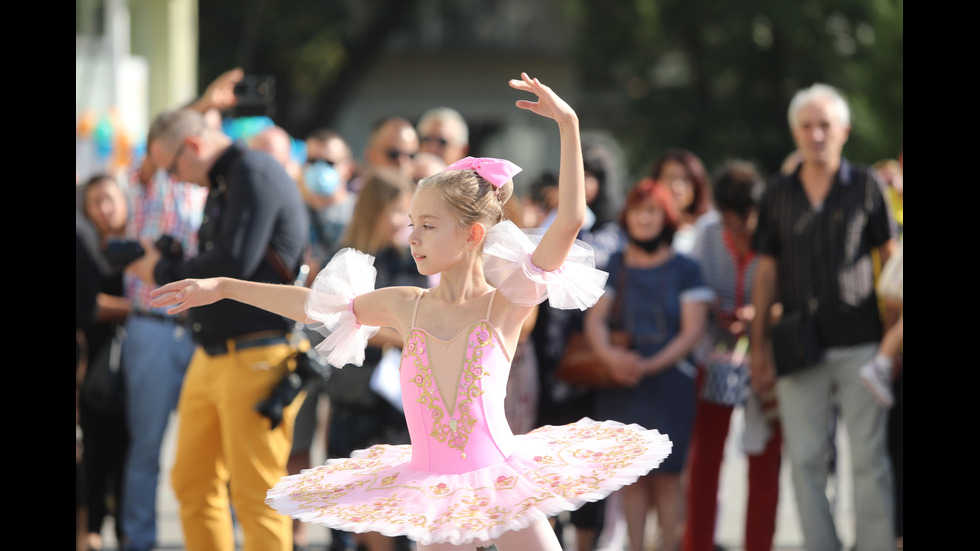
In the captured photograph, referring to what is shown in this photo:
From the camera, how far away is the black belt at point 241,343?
16.3 feet

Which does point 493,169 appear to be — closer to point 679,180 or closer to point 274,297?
point 274,297

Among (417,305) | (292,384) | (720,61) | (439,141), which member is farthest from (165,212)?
(720,61)

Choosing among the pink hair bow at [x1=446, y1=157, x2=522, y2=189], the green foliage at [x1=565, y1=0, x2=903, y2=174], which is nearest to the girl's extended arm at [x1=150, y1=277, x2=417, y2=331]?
the pink hair bow at [x1=446, y1=157, x2=522, y2=189]

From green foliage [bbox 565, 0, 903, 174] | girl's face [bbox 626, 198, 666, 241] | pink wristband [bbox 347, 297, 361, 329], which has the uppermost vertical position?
green foliage [bbox 565, 0, 903, 174]

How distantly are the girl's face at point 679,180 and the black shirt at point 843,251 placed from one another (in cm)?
181

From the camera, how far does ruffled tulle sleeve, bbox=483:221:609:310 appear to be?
3.70m

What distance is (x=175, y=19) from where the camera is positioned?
621 inches

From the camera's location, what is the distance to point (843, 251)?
18.5ft

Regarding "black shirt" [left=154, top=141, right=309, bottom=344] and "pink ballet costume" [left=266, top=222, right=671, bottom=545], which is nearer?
"pink ballet costume" [left=266, top=222, right=671, bottom=545]

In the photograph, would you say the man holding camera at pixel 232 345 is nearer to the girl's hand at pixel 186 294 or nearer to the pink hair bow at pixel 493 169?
the girl's hand at pixel 186 294

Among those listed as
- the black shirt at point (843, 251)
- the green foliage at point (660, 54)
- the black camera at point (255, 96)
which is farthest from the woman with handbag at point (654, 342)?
the green foliage at point (660, 54)

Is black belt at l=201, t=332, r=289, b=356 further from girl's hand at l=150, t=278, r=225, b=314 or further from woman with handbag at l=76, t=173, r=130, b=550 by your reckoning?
woman with handbag at l=76, t=173, r=130, b=550

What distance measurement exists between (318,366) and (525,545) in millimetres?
1772
